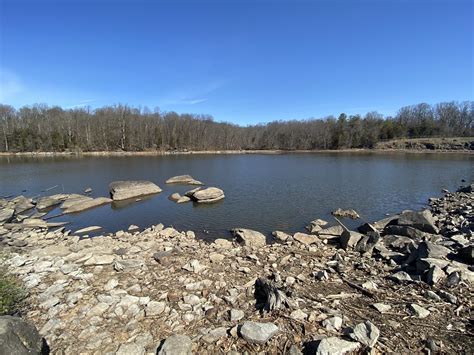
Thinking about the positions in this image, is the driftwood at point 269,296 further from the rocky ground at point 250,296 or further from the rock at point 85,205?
the rock at point 85,205

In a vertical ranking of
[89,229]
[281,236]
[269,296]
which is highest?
[269,296]

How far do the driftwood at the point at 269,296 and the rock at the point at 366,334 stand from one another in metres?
1.55

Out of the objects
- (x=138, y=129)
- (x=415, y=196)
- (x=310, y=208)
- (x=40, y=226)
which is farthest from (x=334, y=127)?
(x=40, y=226)

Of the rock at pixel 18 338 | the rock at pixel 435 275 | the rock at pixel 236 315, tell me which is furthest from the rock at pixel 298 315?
the rock at pixel 18 338

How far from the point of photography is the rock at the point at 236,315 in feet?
18.0

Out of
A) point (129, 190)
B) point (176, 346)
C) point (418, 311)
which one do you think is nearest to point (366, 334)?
point (418, 311)

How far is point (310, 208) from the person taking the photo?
64.0 feet

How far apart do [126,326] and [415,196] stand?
26417mm

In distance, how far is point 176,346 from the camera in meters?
4.55

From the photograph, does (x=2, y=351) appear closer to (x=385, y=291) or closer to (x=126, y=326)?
(x=126, y=326)

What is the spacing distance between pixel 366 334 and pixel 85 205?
2128 cm

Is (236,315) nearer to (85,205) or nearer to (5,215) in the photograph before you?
(5,215)

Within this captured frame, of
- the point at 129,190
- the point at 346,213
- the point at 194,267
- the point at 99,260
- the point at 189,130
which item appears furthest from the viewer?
the point at 189,130

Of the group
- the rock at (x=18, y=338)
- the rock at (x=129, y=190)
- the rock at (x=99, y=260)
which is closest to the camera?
the rock at (x=18, y=338)
